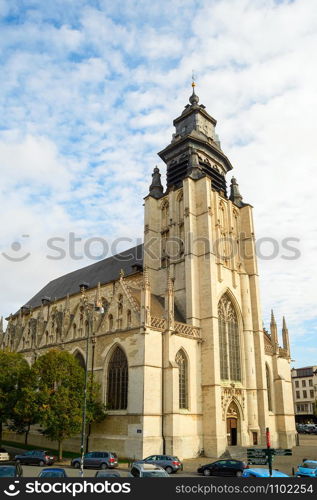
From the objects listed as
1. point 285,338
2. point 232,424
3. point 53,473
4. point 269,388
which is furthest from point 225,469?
point 285,338

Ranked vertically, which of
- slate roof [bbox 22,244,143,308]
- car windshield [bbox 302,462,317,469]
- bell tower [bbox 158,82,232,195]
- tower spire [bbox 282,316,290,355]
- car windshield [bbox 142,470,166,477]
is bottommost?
car windshield [bbox 302,462,317,469]

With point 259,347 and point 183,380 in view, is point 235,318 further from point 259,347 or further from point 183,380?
point 183,380

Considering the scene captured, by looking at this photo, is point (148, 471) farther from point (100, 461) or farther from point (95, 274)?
point (95, 274)

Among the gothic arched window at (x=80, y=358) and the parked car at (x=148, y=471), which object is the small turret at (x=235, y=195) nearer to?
the gothic arched window at (x=80, y=358)

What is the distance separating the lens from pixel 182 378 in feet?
113

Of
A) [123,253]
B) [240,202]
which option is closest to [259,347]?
[240,202]

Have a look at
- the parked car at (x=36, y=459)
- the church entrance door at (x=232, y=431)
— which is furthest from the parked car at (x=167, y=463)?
the church entrance door at (x=232, y=431)

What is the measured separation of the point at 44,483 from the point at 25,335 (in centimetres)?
3763

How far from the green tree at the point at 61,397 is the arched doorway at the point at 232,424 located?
37.6 feet

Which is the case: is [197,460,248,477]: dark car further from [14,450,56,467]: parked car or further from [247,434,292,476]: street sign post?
[14,450,56,467]: parked car

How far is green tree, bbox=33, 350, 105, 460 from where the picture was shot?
2938 cm

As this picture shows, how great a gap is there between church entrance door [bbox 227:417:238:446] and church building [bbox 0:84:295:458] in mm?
123

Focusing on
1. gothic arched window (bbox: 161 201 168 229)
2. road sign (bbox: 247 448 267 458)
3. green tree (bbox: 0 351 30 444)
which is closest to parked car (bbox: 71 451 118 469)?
green tree (bbox: 0 351 30 444)

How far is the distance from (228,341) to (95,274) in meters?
20.6
